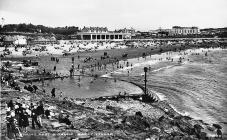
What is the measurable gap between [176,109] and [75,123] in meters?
13.8

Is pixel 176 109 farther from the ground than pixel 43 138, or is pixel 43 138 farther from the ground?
pixel 43 138

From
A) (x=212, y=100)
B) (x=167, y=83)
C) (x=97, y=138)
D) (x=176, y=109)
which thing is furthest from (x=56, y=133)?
(x=167, y=83)

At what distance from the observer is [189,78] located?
2019 inches

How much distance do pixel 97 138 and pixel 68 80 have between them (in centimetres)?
2953

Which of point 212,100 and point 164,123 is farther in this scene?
point 212,100

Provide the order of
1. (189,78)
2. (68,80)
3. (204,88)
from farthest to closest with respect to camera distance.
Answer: (189,78)
(68,80)
(204,88)

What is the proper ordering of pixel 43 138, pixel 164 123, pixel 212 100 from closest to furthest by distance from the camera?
pixel 43 138 → pixel 164 123 → pixel 212 100

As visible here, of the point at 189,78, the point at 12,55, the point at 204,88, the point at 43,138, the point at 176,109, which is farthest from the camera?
the point at 12,55

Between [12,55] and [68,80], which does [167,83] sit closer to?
[68,80]

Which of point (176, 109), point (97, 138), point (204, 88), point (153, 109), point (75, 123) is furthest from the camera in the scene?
point (204, 88)

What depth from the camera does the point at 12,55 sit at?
3270 inches

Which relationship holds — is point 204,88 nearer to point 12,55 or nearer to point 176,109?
point 176,109

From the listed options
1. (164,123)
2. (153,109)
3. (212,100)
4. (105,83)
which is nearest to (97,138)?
(164,123)

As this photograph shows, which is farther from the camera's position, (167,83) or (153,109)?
(167,83)
